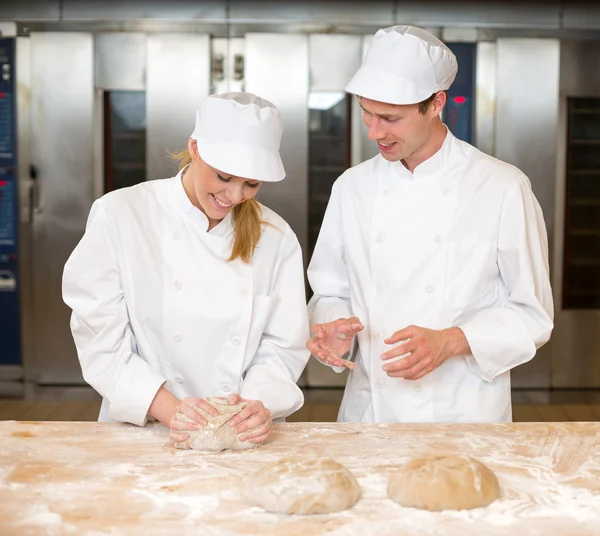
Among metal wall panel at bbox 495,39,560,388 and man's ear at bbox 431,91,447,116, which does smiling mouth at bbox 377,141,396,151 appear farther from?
metal wall panel at bbox 495,39,560,388

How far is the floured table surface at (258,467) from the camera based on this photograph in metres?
1.34

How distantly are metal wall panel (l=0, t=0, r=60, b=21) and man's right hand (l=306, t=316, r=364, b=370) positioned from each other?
3402 millimetres

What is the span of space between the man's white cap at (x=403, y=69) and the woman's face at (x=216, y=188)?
37 cm

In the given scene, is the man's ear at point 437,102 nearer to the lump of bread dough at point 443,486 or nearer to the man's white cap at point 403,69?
the man's white cap at point 403,69

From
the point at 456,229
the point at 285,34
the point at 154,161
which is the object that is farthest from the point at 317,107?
the point at 456,229

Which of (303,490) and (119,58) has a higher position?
(119,58)

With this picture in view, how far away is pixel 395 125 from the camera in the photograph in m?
1.96

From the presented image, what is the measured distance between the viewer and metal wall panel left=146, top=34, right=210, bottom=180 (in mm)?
4613

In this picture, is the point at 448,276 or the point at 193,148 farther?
the point at 448,276

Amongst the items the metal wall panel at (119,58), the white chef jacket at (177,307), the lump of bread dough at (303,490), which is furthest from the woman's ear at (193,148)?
the metal wall panel at (119,58)

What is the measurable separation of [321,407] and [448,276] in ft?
8.14

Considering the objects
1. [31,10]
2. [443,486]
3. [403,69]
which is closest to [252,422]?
[443,486]

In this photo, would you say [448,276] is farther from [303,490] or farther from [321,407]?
[321,407]

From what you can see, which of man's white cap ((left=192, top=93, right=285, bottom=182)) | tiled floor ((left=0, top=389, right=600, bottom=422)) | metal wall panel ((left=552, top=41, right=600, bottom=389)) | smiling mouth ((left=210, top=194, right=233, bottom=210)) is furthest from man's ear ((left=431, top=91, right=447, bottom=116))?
metal wall panel ((left=552, top=41, right=600, bottom=389))
